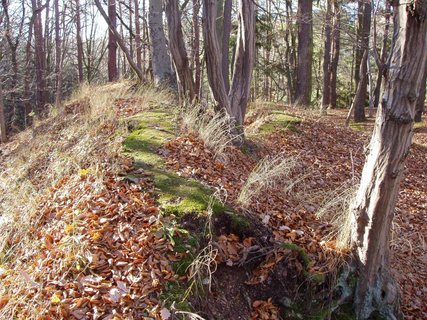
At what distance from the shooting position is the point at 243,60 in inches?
245

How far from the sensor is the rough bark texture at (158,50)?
8938mm

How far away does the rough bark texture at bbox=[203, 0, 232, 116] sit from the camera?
5816mm

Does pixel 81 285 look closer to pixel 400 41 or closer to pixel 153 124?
pixel 400 41

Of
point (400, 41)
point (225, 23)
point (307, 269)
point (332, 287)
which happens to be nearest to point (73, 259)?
point (307, 269)

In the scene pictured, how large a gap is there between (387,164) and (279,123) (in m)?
5.53

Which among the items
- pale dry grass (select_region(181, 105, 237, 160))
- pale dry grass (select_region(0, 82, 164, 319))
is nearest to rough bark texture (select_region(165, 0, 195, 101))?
pale dry grass (select_region(181, 105, 237, 160))

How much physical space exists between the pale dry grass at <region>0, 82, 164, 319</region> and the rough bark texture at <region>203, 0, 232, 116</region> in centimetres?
153

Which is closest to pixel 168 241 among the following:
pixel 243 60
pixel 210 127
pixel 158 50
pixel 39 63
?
pixel 210 127

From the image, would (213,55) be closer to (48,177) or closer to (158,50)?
(48,177)

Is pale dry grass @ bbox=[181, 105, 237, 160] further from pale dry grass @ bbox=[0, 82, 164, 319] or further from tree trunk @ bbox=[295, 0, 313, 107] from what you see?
tree trunk @ bbox=[295, 0, 313, 107]

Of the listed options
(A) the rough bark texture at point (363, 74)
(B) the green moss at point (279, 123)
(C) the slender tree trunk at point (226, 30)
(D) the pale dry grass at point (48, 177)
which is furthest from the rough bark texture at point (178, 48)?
(A) the rough bark texture at point (363, 74)

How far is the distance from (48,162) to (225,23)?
5620 mm

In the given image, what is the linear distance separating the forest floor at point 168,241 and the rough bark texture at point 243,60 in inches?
51.1

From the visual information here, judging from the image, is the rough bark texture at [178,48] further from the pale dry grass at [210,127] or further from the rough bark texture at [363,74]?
the rough bark texture at [363,74]
